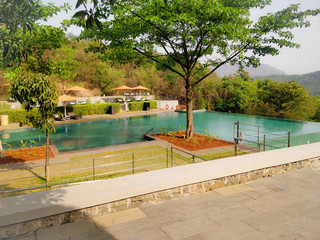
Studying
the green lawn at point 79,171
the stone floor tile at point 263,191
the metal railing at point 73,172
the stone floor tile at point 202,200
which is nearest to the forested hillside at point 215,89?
the green lawn at point 79,171

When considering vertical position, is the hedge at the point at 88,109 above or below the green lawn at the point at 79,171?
above

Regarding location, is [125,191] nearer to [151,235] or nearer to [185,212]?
[151,235]

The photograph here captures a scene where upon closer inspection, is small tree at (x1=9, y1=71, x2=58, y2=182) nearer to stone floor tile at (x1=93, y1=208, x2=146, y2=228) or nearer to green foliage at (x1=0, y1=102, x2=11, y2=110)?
stone floor tile at (x1=93, y1=208, x2=146, y2=228)

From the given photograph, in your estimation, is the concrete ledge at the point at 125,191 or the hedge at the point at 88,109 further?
the hedge at the point at 88,109

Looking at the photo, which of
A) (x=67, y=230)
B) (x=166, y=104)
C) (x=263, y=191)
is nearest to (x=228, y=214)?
(x=263, y=191)

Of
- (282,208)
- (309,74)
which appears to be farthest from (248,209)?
(309,74)

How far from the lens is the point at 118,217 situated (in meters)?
3.20

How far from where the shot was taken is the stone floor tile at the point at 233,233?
2.77 m

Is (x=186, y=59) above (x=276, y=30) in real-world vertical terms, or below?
below

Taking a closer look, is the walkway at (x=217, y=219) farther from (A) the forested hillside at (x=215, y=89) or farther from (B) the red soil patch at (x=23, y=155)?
(A) the forested hillside at (x=215, y=89)

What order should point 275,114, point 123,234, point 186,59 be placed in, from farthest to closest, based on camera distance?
1. point 275,114
2. point 186,59
3. point 123,234

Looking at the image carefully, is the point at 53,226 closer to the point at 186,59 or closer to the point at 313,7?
the point at 186,59

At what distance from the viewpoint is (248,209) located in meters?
3.45

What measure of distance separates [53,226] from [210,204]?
2.13 m
